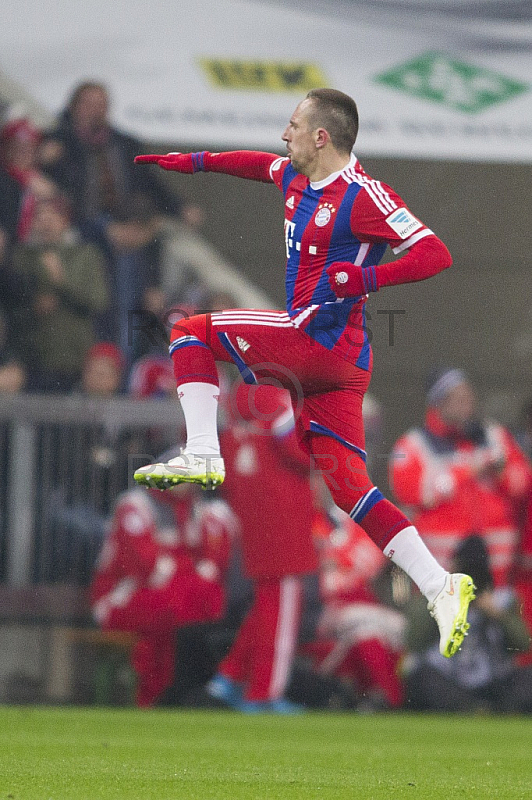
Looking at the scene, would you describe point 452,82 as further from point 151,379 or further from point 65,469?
point 65,469

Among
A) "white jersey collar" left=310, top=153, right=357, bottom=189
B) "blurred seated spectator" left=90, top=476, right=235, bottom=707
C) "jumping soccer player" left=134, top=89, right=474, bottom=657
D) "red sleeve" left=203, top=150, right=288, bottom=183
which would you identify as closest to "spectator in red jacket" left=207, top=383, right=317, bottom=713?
"blurred seated spectator" left=90, top=476, right=235, bottom=707

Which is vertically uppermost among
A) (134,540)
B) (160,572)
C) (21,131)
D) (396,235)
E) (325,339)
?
(21,131)

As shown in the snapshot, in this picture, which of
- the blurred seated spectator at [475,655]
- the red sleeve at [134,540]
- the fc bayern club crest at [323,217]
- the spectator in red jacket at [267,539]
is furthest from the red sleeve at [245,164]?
the blurred seated spectator at [475,655]

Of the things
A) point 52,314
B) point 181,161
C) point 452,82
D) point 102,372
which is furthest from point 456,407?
point 181,161

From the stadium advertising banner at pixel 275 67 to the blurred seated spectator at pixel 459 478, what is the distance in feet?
6.19

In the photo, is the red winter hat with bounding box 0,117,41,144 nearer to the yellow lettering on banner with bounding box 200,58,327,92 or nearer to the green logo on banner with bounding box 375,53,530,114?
the yellow lettering on banner with bounding box 200,58,327,92

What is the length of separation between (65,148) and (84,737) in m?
4.16

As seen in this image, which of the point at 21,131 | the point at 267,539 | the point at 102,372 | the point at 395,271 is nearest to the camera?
the point at 395,271

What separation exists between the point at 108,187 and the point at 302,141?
3983 mm

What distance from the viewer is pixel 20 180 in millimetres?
9234

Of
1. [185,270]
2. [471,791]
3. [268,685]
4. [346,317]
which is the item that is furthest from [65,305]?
[471,791]

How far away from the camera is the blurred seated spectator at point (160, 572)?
8.42 m

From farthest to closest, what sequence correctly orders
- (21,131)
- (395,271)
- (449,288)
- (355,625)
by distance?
1. (449,288)
2. (21,131)
3. (355,625)
4. (395,271)

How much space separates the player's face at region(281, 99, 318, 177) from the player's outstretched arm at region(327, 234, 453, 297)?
1.63ft
